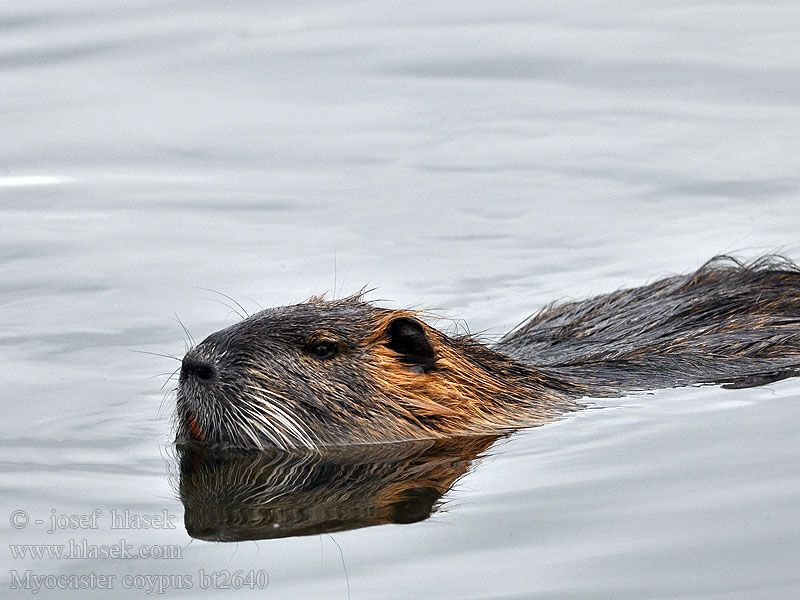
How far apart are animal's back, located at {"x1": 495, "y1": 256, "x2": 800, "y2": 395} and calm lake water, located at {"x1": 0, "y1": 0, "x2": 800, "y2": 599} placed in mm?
227

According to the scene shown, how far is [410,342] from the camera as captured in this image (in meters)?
6.43

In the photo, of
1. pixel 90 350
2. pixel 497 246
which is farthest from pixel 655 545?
pixel 497 246

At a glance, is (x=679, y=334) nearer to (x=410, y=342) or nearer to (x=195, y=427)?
(x=410, y=342)

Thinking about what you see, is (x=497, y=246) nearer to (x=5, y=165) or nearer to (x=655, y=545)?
(x=5, y=165)

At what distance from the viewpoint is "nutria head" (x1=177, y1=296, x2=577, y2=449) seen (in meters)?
6.16

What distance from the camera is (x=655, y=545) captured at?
5016 millimetres

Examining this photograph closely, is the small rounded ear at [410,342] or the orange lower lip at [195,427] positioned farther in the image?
the small rounded ear at [410,342]

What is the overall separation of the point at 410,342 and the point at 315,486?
821 mm

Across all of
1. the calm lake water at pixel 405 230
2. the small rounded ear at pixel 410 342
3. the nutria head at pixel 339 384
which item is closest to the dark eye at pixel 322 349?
the nutria head at pixel 339 384

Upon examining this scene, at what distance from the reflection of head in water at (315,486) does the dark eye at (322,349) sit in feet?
1.29

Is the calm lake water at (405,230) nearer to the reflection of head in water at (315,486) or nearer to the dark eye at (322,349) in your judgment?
the reflection of head in water at (315,486)

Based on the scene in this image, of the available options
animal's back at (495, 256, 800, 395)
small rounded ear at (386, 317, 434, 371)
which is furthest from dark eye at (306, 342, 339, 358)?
animal's back at (495, 256, 800, 395)

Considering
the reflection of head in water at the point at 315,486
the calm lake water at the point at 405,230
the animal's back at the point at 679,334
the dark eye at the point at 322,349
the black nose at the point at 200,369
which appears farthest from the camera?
the animal's back at the point at 679,334

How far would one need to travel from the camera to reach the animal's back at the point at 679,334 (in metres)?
6.88
